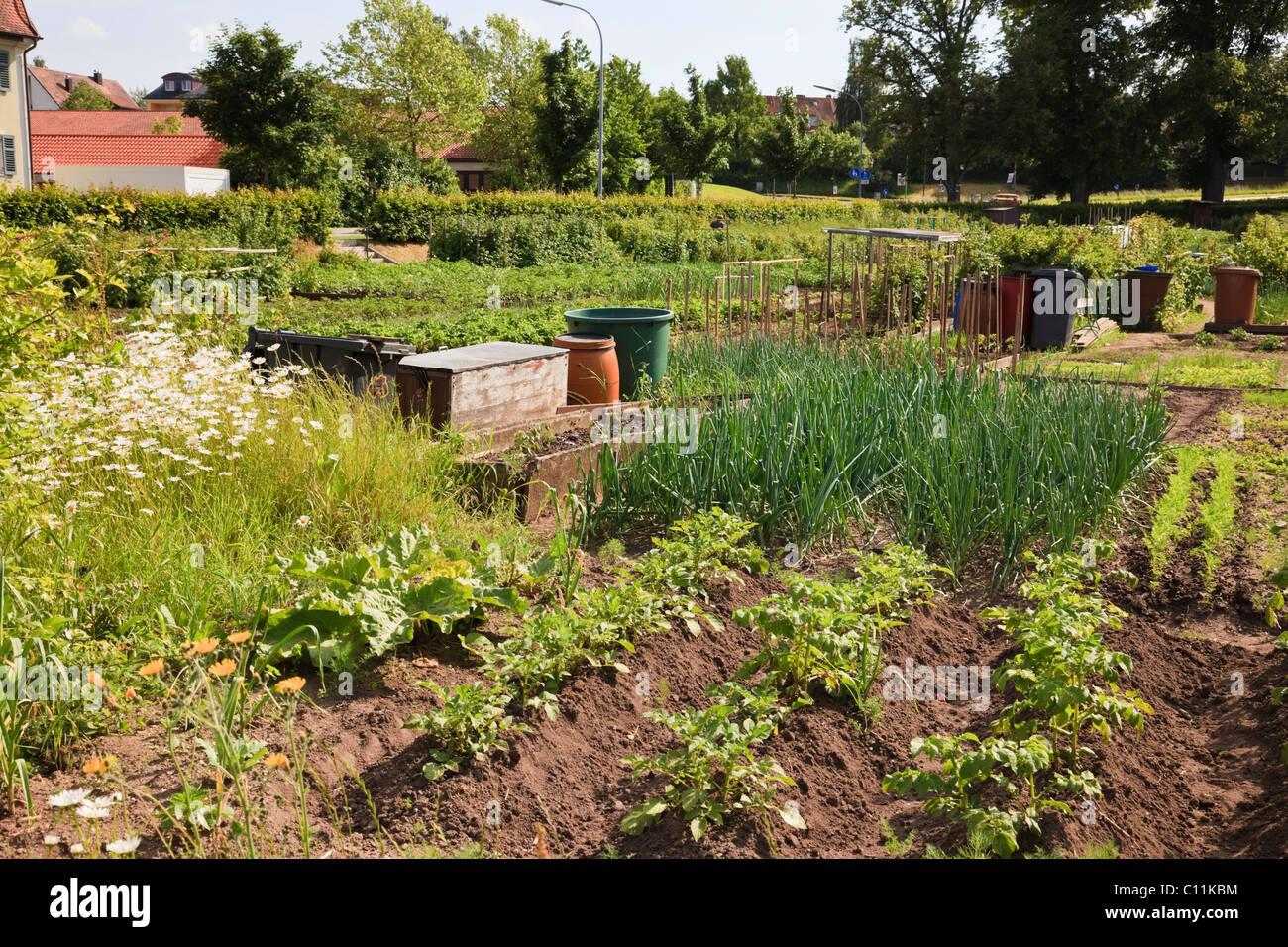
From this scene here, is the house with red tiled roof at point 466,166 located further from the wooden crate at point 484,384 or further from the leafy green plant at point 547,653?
the leafy green plant at point 547,653

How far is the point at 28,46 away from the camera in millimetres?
36406

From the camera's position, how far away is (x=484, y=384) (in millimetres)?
6707

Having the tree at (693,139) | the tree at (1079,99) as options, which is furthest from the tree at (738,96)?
the tree at (1079,99)

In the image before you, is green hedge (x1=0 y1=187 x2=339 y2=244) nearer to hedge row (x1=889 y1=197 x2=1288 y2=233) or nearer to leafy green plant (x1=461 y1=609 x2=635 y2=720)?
leafy green plant (x1=461 y1=609 x2=635 y2=720)

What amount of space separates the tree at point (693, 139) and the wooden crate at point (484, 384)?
1609 inches

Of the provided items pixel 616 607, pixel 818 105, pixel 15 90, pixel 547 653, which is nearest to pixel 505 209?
pixel 15 90

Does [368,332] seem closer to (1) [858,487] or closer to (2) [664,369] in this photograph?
(2) [664,369]

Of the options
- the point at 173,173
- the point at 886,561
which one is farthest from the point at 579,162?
the point at 886,561

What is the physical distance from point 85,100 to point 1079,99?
66502mm

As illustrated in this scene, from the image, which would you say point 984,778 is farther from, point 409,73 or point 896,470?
point 409,73

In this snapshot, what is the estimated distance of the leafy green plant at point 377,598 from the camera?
3.61 meters

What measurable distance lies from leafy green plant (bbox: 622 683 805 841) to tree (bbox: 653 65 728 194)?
45294 mm

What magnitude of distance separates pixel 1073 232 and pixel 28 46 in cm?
3744

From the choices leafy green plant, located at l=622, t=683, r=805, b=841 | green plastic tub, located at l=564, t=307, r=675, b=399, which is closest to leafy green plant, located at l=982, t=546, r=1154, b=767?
leafy green plant, located at l=622, t=683, r=805, b=841
